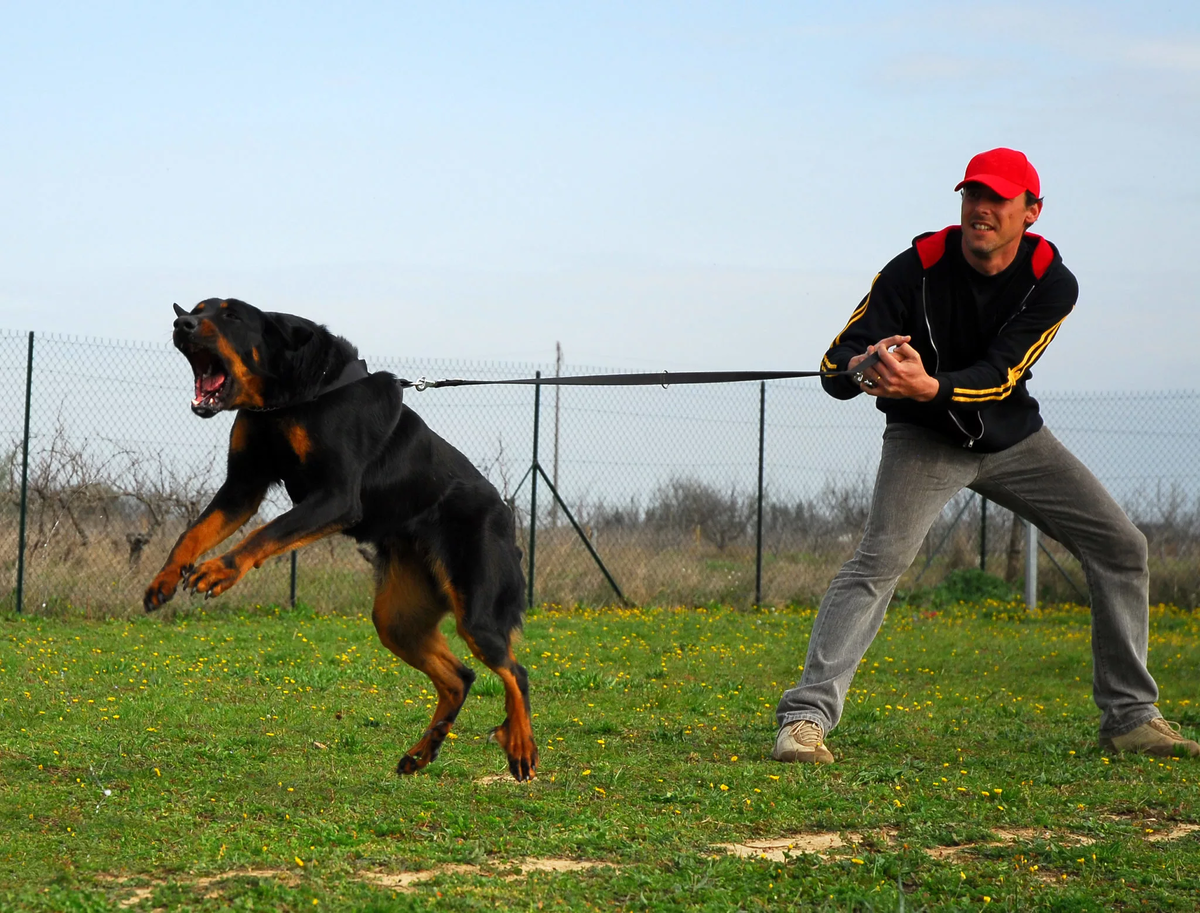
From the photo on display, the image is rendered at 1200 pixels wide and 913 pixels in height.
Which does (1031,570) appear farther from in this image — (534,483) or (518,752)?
(518,752)

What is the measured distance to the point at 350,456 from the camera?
13.3ft

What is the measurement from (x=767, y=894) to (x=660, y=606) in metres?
10.3

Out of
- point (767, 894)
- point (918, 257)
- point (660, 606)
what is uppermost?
point (918, 257)

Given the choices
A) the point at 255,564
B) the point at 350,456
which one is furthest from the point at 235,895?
the point at 350,456

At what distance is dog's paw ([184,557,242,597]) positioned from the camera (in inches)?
140

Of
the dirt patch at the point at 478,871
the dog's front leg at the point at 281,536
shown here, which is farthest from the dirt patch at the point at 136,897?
the dog's front leg at the point at 281,536

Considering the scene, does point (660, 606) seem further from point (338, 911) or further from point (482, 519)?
point (338, 911)

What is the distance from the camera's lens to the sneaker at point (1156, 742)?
509 centimetres

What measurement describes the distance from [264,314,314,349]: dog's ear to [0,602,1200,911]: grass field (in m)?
1.47

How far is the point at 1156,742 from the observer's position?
5125 millimetres

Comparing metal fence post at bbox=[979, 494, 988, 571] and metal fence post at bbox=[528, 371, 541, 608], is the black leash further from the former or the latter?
metal fence post at bbox=[979, 494, 988, 571]

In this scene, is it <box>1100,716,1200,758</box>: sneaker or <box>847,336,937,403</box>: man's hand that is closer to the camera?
<box>847,336,937,403</box>: man's hand

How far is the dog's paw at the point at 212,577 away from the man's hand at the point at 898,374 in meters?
2.23

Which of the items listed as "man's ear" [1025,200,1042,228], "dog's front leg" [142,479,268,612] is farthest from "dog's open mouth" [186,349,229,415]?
"man's ear" [1025,200,1042,228]
